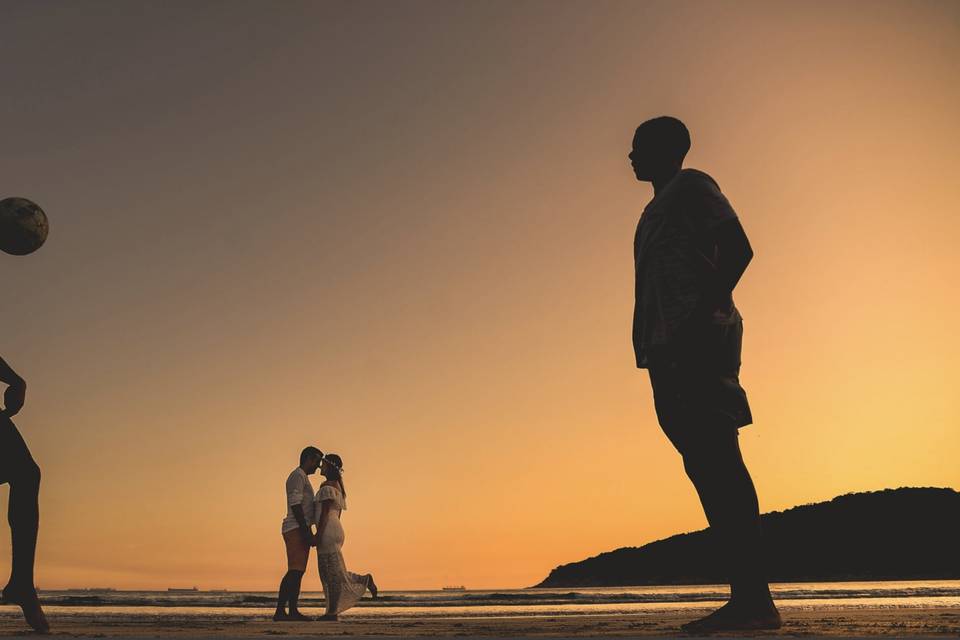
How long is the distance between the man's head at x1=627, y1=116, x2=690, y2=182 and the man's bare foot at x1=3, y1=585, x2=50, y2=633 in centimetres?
457

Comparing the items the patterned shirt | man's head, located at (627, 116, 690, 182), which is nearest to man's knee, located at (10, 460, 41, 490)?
the patterned shirt

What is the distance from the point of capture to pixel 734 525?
4488 mm

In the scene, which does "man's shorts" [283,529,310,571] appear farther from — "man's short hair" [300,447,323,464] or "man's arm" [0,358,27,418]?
"man's arm" [0,358,27,418]

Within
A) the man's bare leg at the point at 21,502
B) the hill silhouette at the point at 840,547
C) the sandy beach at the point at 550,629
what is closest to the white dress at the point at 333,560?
the sandy beach at the point at 550,629

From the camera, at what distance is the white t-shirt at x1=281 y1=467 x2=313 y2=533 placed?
39.5 feet

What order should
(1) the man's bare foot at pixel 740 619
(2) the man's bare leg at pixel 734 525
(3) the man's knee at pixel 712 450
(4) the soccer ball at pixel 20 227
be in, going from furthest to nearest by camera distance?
(4) the soccer ball at pixel 20 227
(3) the man's knee at pixel 712 450
(2) the man's bare leg at pixel 734 525
(1) the man's bare foot at pixel 740 619

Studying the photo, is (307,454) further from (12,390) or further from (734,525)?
(734,525)

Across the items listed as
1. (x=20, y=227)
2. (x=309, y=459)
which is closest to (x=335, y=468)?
(x=309, y=459)

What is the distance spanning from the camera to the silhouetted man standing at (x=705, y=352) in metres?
4.48

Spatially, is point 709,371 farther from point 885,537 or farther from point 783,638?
point 885,537

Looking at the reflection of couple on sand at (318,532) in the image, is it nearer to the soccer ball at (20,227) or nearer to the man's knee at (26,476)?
the soccer ball at (20,227)

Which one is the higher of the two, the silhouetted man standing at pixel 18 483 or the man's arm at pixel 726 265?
the man's arm at pixel 726 265

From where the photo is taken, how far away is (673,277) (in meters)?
4.83

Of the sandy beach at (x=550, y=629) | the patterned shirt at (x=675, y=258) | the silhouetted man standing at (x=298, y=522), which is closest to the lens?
the sandy beach at (x=550, y=629)
